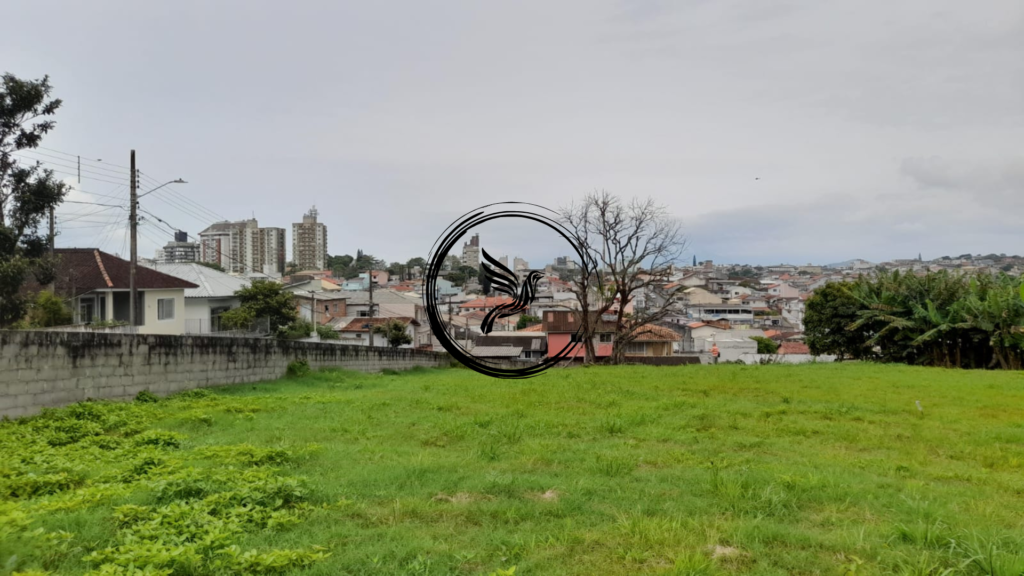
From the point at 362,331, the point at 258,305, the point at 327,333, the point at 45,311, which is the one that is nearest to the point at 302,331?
the point at 327,333

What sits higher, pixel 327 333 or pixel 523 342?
pixel 327 333

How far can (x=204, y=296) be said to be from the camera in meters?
24.1

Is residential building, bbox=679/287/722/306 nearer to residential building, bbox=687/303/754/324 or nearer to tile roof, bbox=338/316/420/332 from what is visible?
residential building, bbox=687/303/754/324

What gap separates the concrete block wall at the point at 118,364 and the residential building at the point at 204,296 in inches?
434

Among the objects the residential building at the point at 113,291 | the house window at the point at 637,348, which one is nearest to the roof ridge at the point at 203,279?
the residential building at the point at 113,291

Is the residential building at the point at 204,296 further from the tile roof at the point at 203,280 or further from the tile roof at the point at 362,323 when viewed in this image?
the tile roof at the point at 362,323

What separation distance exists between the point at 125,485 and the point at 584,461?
3.50 meters

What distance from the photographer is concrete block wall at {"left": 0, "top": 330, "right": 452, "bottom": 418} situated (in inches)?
316

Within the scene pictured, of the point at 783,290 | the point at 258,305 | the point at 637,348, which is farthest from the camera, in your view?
the point at 783,290

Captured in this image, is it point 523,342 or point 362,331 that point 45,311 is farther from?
point 362,331

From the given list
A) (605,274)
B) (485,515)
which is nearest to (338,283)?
(605,274)

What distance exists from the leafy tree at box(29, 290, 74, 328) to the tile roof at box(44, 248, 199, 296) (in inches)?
88.0

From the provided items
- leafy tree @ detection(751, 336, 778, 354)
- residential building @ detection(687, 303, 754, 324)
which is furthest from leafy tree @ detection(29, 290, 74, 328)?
residential building @ detection(687, 303, 754, 324)

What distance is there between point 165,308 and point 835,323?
22338 millimetres
